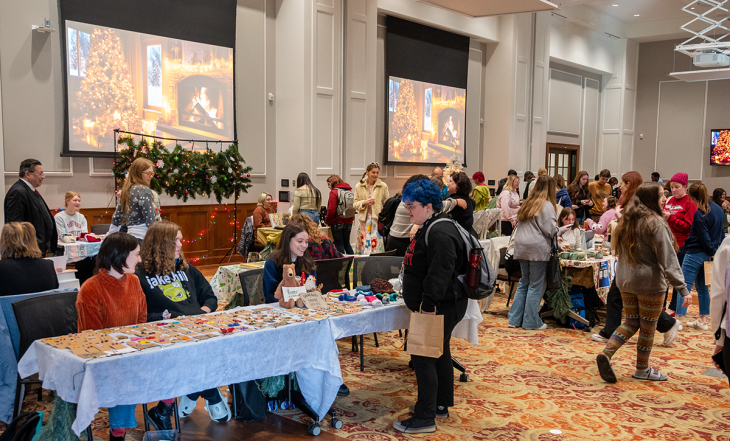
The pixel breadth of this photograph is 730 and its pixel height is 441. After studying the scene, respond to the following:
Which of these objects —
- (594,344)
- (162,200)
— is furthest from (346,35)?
(594,344)

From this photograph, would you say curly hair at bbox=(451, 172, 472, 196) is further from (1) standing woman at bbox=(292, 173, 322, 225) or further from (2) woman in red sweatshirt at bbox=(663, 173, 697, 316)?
(1) standing woman at bbox=(292, 173, 322, 225)

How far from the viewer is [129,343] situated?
2.70m

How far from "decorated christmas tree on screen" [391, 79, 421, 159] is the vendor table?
722 centimetres

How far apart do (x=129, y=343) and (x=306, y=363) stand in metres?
0.92

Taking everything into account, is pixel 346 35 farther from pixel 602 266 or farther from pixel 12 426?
pixel 12 426

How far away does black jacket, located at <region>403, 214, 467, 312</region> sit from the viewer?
321 centimetres

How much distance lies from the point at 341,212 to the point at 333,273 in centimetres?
356

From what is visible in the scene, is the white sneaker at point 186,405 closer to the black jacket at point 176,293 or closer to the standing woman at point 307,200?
the black jacket at point 176,293

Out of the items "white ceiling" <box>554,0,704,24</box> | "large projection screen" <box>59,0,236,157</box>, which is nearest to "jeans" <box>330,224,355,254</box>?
"large projection screen" <box>59,0,236,157</box>

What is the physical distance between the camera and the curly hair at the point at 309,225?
4520 mm

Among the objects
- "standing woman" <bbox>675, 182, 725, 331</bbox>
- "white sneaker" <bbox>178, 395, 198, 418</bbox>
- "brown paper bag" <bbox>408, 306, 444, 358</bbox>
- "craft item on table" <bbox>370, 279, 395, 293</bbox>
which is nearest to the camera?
"brown paper bag" <bbox>408, 306, 444, 358</bbox>

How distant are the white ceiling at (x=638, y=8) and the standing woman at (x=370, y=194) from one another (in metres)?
8.47

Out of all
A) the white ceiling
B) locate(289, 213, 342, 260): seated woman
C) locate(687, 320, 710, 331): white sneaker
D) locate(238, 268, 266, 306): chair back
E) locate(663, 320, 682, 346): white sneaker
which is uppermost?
the white ceiling

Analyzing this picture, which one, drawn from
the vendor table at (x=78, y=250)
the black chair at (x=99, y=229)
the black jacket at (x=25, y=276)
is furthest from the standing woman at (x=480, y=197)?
the black jacket at (x=25, y=276)
